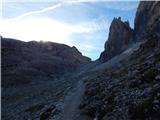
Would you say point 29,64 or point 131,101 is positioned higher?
point 29,64

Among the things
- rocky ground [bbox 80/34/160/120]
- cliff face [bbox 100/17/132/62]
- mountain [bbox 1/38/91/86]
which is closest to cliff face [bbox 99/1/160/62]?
cliff face [bbox 100/17/132/62]

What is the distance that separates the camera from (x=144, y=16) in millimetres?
130625

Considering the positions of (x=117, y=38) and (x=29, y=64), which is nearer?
(x=117, y=38)

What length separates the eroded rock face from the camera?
11629cm

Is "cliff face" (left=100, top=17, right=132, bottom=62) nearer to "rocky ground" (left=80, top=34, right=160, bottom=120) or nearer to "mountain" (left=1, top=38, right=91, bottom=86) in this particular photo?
"mountain" (left=1, top=38, right=91, bottom=86)

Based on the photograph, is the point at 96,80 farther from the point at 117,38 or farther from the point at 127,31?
the point at 117,38

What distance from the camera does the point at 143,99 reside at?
27344 millimetres

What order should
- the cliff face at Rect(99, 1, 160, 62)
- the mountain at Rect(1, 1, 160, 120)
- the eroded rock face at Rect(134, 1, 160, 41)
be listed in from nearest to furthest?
the mountain at Rect(1, 1, 160, 120)
the eroded rock face at Rect(134, 1, 160, 41)
the cliff face at Rect(99, 1, 160, 62)

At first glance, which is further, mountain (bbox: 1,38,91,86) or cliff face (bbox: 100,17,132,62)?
cliff face (bbox: 100,17,132,62)

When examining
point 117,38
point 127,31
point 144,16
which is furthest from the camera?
point 117,38

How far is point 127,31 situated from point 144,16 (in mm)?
13453

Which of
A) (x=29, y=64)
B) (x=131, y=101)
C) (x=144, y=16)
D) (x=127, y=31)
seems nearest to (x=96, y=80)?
(x=131, y=101)

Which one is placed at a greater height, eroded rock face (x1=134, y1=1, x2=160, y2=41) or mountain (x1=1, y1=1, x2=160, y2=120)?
eroded rock face (x1=134, y1=1, x2=160, y2=41)

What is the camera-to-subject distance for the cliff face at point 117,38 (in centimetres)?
13912
